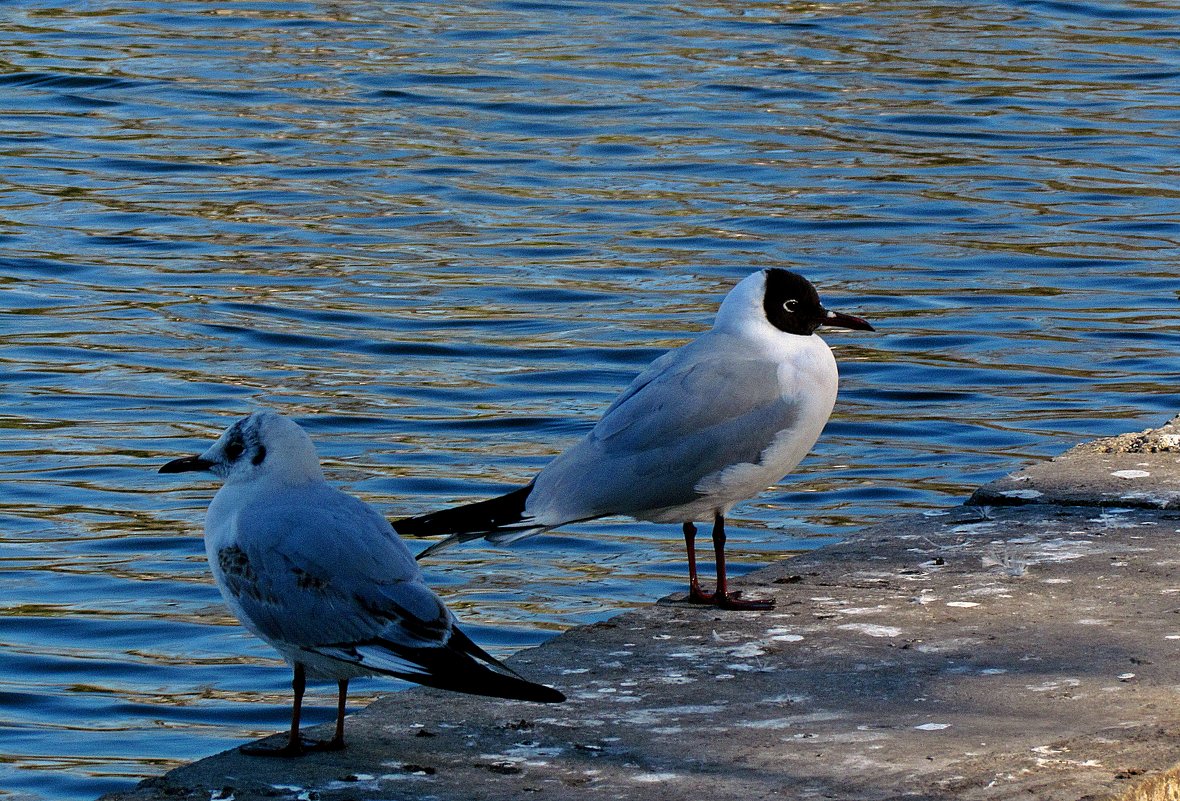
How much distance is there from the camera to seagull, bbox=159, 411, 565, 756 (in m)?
3.90

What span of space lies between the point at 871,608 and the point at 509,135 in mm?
9205

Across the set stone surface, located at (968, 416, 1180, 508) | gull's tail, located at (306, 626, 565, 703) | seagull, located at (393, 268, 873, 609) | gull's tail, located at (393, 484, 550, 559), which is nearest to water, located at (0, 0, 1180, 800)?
gull's tail, located at (393, 484, 550, 559)

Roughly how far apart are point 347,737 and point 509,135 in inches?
390

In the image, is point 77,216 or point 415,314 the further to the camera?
point 77,216

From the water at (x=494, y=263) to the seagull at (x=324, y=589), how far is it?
129 centimetres

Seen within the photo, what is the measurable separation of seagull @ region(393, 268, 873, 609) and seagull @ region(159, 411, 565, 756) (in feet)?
2.71

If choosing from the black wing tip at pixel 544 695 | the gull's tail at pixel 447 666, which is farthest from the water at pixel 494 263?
the black wing tip at pixel 544 695

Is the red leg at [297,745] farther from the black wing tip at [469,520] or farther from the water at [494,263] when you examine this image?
the water at [494,263]

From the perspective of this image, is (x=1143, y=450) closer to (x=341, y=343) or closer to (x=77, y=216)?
(x=341, y=343)

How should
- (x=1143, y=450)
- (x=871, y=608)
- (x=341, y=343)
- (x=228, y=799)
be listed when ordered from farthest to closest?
1. (x=341, y=343)
2. (x=1143, y=450)
3. (x=871, y=608)
4. (x=228, y=799)

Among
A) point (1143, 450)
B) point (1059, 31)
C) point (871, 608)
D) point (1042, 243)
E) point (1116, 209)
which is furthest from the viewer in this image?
point (1059, 31)

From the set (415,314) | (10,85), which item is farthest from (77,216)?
(10,85)

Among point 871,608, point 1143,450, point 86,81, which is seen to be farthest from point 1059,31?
point 871,608

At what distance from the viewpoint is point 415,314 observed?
9.94m
